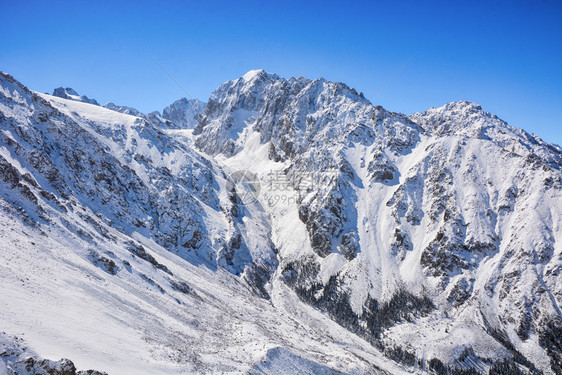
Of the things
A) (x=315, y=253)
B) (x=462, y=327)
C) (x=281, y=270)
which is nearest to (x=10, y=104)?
(x=281, y=270)

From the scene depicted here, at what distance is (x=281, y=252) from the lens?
148 metres

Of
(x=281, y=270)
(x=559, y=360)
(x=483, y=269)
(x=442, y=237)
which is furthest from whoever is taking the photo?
(x=281, y=270)

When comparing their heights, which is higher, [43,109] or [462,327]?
[462,327]

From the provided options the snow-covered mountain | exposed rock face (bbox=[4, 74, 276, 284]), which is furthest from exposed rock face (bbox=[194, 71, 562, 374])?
exposed rock face (bbox=[4, 74, 276, 284])

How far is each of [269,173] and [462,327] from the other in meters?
130

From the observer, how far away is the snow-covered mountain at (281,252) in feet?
176

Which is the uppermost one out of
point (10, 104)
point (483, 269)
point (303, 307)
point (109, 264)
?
point (483, 269)

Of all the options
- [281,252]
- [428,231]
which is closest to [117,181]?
[281,252]

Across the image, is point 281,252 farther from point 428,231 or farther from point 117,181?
point 117,181

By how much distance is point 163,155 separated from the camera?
164 meters

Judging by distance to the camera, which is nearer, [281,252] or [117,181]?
[117,181]

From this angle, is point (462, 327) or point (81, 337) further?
point (462, 327)

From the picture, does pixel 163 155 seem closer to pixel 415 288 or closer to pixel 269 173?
pixel 269 173

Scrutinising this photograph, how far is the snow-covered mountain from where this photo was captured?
5375 cm
